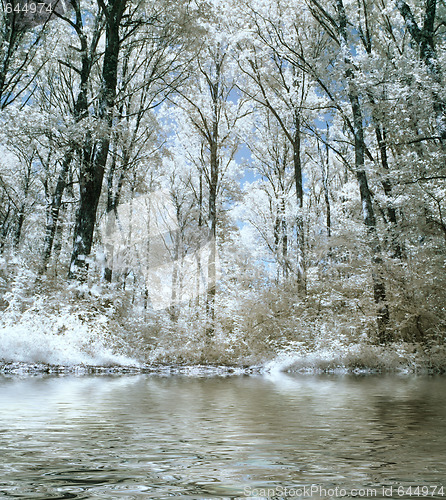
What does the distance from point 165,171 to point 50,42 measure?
12588 millimetres

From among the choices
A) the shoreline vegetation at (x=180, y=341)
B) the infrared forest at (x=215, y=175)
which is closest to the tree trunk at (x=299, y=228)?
the infrared forest at (x=215, y=175)

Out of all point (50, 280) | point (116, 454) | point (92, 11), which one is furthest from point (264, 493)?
point (92, 11)

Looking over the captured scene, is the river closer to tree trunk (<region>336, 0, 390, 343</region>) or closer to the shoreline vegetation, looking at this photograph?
the shoreline vegetation

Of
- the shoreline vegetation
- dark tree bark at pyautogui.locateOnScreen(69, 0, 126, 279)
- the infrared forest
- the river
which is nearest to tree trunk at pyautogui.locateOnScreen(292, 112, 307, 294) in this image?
the infrared forest

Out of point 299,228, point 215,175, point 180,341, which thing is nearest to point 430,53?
point 299,228

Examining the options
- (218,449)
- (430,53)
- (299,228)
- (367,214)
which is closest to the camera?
(218,449)

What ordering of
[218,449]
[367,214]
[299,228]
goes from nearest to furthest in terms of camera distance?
[218,449], [367,214], [299,228]

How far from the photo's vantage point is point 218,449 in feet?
7.41

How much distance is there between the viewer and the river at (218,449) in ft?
4.99

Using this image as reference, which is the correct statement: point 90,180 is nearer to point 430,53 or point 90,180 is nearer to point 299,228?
point 299,228

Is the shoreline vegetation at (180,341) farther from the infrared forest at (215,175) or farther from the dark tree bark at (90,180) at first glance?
the dark tree bark at (90,180)

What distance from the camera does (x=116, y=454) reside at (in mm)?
2096

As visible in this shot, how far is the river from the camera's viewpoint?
1520 millimetres

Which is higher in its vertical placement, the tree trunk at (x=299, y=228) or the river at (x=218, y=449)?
the tree trunk at (x=299, y=228)
